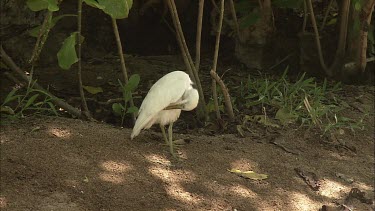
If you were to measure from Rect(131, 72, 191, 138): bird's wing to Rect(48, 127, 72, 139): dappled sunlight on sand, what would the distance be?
0.45m

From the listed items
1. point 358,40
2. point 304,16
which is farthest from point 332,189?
point 304,16

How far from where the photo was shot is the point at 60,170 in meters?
3.76

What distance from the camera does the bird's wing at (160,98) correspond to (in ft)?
13.4

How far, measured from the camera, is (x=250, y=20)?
18.9ft

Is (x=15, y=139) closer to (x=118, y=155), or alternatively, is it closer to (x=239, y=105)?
(x=118, y=155)

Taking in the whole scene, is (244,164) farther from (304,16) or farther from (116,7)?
(304,16)

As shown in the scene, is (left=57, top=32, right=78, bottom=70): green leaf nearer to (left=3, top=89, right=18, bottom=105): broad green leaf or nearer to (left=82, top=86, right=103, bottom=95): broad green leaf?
(left=3, top=89, right=18, bottom=105): broad green leaf

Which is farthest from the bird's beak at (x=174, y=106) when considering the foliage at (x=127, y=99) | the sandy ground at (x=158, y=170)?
the foliage at (x=127, y=99)

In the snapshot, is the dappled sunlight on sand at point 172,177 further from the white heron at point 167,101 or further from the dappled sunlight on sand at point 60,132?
the dappled sunlight on sand at point 60,132

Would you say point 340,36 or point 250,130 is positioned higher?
point 340,36

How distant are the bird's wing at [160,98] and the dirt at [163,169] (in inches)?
8.4

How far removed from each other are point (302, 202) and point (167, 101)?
42.2 inches

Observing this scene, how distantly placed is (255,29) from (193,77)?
1615 mm

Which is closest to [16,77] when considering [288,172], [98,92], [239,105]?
[98,92]
